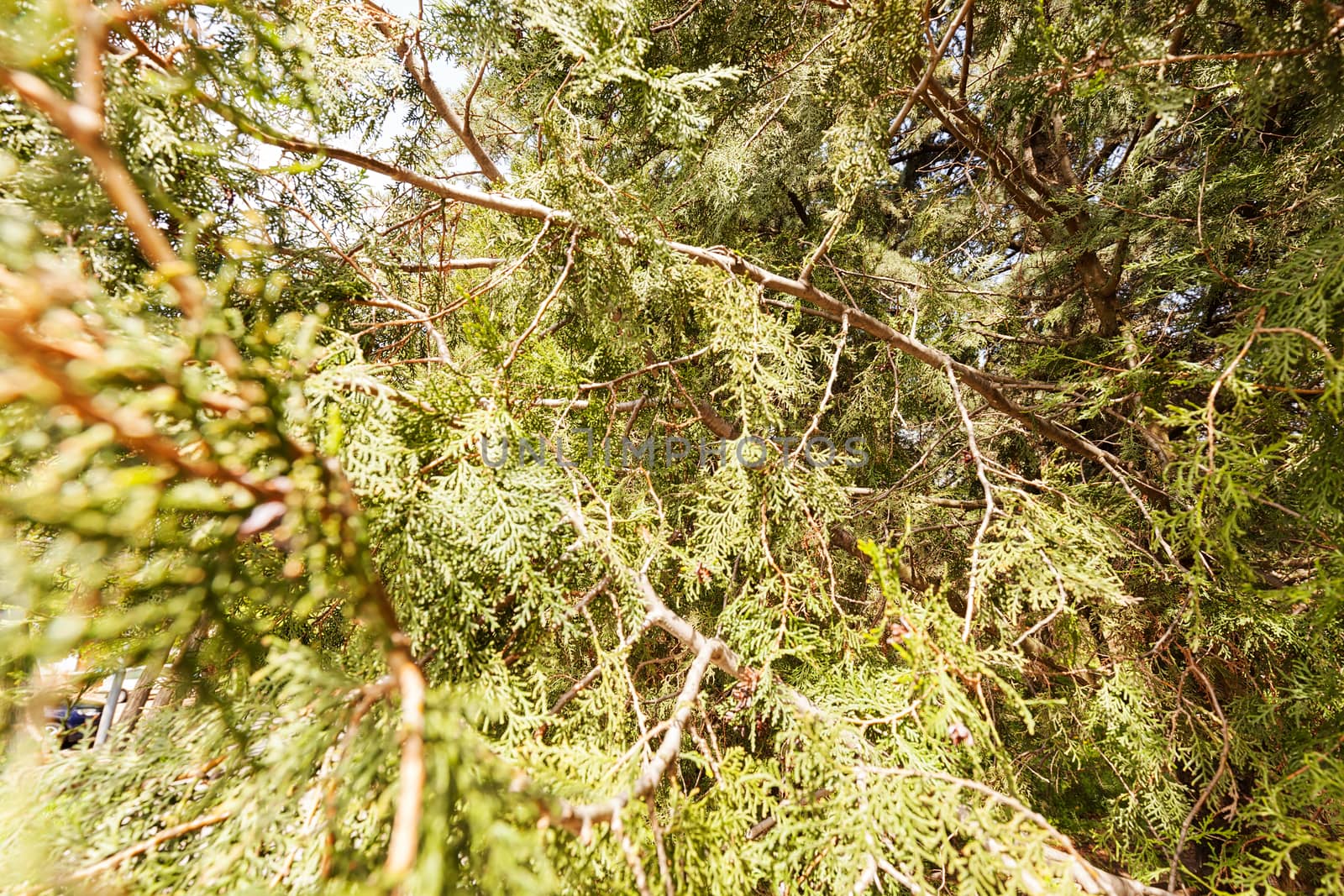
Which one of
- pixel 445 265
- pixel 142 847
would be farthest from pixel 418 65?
pixel 142 847

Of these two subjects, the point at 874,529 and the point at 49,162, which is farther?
the point at 874,529

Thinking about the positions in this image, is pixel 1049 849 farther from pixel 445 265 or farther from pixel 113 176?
pixel 445 265

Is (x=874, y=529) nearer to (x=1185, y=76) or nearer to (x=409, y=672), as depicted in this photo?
(x=1185, y=76)

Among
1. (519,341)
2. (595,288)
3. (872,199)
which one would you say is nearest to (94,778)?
(519,341)

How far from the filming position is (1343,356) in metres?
1.38

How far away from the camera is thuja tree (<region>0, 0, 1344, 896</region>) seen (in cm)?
63

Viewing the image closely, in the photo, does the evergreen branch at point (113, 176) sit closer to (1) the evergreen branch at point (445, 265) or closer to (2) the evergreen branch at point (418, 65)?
(1) the evergreen branch at point (445, 265)

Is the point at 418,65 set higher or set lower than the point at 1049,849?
higher

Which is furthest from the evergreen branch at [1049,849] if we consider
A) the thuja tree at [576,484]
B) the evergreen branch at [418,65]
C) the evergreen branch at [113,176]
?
the evergreen branch at [418,65]

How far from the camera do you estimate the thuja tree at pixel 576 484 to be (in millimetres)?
626

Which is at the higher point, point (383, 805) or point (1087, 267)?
point (1087, 267)

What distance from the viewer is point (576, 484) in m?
1.37

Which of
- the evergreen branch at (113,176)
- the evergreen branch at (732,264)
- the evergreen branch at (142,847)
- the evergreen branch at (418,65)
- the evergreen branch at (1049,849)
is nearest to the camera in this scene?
the evergreen branch at (113,176)

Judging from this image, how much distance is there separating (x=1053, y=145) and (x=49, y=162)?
4.26 meters
